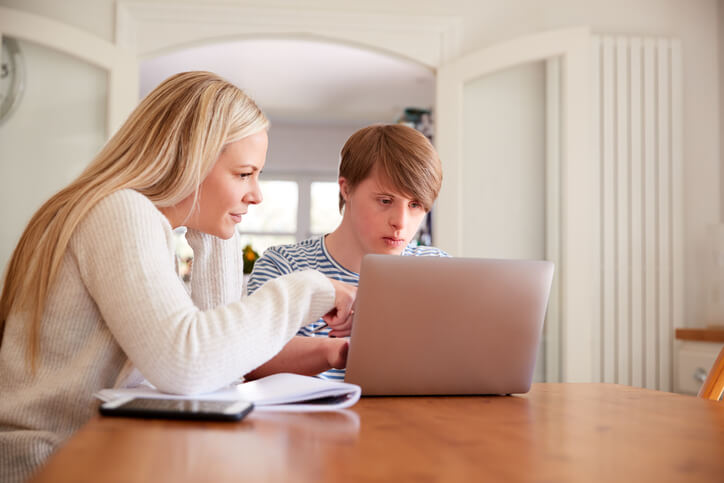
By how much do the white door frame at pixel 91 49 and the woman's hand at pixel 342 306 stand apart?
94.1 inches

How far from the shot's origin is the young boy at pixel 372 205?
147 cm

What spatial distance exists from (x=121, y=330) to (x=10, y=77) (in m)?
2.69

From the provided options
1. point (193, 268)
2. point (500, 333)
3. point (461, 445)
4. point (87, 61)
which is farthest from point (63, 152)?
point (461, 445)

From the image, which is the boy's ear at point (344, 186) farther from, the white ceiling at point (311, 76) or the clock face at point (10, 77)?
the white ceiling at point (311, 76)

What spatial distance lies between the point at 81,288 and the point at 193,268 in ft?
1.62

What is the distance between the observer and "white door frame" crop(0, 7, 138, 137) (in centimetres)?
294

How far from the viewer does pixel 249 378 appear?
1.24 meters

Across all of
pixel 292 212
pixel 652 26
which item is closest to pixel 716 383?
pixel 652 26

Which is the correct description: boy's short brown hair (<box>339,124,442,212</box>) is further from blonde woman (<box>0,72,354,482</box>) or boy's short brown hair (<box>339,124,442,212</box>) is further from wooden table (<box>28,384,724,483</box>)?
wooden table (<box>28,384,724,483</box>)

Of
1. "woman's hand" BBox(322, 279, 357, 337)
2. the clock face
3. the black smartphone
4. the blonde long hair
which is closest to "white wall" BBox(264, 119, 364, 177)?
the clock face

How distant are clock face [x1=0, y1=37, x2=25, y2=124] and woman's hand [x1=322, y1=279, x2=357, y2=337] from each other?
8.66ft

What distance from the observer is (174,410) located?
68cm

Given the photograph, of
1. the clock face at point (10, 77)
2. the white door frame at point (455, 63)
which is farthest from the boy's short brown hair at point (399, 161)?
the clock face at point (10, 77)

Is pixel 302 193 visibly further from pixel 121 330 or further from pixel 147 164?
pixel 121 330
